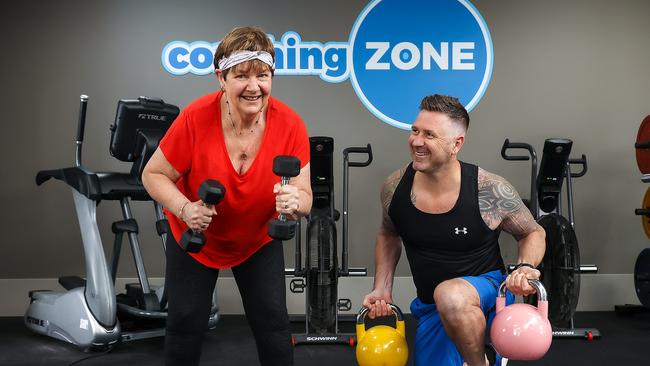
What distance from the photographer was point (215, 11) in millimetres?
5051

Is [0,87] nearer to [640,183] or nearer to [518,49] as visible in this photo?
[518,49]

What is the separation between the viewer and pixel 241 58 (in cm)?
209

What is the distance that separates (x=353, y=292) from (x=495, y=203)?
101 inches

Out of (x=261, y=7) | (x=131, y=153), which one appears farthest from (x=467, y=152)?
(x=131, y=153)

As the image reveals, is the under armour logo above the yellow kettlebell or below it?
above

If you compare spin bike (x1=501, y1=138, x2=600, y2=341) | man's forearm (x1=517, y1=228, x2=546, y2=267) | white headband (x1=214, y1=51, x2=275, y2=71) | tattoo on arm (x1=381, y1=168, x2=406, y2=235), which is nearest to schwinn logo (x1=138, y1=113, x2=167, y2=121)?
tattoo on arm (x1=381, y1=168, x2=406, y2=235)

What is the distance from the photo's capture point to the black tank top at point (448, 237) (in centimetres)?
262

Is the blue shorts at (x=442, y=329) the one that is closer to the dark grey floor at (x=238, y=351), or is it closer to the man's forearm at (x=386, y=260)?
the man's forearm at (x=386, y=260)

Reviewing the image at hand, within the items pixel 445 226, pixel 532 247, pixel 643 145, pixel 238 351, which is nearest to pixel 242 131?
pixel 445 226

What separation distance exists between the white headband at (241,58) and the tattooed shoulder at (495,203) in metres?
1.03

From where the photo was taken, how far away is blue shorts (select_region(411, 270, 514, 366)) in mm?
2533

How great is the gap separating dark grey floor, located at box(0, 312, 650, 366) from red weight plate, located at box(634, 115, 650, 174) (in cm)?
107

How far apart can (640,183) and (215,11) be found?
338cm

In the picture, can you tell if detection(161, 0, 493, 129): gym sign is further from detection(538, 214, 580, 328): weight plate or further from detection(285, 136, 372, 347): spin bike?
detection(538, 214, 580, 328): weight plate
